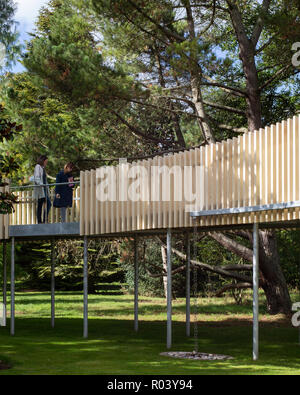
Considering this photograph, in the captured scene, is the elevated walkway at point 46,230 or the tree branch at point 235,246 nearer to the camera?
the elevated walkway at point 46,230

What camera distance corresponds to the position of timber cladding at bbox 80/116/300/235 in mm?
12938

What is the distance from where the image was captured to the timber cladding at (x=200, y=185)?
12.9m

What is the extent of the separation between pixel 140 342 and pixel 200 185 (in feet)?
15.5

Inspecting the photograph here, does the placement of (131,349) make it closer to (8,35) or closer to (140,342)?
(140,342)

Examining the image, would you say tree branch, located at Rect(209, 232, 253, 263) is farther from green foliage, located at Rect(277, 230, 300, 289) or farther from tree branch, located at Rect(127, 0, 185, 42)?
tree branch, located at Rect(127, 0, 185, 42)

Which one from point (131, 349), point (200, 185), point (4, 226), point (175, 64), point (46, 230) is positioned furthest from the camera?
point (4, 226)

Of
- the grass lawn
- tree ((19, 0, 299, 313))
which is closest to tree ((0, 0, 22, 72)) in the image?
tree ((19, 0, 299, 313))

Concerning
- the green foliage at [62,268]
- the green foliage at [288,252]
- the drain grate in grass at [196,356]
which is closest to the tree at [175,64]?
the green foliage at [288,252]

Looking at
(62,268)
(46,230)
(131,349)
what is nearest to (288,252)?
(46,230)

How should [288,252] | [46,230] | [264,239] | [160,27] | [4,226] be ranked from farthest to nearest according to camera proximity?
1. [288,252]
2. [264,239]
3. [160,27]
4. [4,226]
5. [46,230]

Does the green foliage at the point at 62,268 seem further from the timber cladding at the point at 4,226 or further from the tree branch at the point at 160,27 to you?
Answer: the tree branch at the point at 160,27

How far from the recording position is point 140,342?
17109mm

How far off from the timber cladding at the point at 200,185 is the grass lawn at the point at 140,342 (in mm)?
2794
